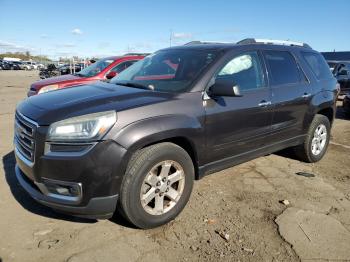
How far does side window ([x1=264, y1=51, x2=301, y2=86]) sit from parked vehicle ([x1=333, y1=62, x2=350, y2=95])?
1015 cm

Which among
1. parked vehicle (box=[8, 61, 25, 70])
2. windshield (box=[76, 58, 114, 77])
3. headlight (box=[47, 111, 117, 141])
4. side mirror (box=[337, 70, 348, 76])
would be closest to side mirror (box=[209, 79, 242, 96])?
headlight (box=[47, 111, 117, 141])

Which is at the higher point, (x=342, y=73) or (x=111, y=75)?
(x=342, y=73)

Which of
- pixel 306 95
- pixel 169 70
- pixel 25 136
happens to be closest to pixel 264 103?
pixel 306 95

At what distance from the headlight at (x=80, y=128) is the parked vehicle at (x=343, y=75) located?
13270 mm

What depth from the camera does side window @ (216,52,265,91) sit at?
13.3ft

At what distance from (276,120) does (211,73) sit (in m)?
1.34

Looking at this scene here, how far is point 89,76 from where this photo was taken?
9.34 meters

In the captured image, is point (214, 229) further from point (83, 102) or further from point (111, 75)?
point (111, 75)

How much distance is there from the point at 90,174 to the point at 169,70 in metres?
1.91

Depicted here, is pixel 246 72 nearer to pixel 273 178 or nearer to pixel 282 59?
pixel 282 59

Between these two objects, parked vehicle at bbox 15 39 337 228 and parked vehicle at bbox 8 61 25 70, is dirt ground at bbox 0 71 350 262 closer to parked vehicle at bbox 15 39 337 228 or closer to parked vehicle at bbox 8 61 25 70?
parked vehicle at bbox 15 39 337 228

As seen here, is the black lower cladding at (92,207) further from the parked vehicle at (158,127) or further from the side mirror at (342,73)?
the side mirror at (342,73)

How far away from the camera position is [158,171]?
135 inches

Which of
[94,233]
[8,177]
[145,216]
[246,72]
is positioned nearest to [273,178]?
[246,72]
